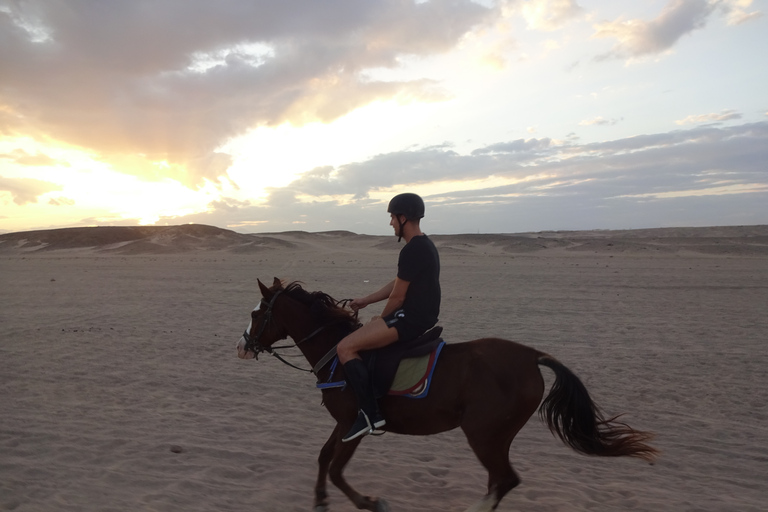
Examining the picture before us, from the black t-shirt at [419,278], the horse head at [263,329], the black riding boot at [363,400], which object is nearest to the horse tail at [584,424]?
the black t-shirt at [419,278]

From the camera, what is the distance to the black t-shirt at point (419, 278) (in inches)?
169

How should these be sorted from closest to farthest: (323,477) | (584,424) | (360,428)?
(584,424) → (360,428) → (323,477)

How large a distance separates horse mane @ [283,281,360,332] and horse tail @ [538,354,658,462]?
5.88ft

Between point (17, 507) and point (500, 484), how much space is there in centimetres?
425

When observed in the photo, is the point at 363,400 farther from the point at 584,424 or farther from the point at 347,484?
the point at 584,424

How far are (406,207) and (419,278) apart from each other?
66 centimetres

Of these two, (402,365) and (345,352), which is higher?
(345,352)

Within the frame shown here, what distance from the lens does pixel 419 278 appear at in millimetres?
4363

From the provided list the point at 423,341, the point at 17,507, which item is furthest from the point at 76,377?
the point at 423,341

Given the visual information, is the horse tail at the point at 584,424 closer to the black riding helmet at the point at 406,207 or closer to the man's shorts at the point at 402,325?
the man's shorts at the point at 402,325

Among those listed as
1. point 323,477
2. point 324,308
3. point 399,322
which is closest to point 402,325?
point 399,322

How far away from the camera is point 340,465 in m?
4.39

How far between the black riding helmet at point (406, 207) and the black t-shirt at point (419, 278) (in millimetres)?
222

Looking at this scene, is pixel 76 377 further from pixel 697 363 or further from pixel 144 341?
pixel 697 363
